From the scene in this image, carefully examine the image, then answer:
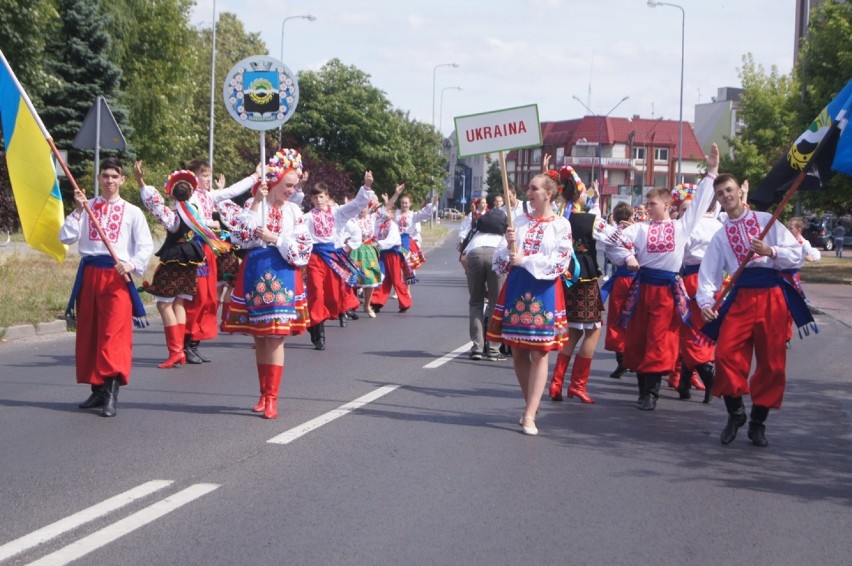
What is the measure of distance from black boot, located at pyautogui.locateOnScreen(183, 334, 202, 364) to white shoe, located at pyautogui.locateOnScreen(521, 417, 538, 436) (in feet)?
15.3

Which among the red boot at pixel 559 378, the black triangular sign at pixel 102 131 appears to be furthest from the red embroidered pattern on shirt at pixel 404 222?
the red boot at pixel 559 378

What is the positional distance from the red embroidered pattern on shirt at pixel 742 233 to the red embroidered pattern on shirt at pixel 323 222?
6.30 metres

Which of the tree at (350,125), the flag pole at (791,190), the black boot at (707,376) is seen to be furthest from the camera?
the tree at (350,125)

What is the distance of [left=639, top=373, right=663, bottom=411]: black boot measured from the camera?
31.4 feet

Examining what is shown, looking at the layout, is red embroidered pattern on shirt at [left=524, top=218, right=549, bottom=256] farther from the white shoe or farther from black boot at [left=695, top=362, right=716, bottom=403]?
black boot at [left=695, top=362, right=716, bottom=403]

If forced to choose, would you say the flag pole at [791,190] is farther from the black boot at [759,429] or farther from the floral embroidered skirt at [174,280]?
the floral embroidered skirt at [174,280]

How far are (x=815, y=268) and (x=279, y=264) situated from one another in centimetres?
3504

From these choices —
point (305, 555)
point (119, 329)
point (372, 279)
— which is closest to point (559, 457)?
point (305, 555)

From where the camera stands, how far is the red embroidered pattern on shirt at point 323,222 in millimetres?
13508

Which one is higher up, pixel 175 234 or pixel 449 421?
pixel 175 234

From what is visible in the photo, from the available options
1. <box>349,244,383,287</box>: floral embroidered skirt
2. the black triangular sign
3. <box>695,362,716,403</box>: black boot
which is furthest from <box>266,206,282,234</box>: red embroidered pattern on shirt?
<box>349,244,383,287</box>: floral embroidered skirt

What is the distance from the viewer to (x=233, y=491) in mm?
6219

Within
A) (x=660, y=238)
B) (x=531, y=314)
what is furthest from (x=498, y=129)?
(x=660, y=238)

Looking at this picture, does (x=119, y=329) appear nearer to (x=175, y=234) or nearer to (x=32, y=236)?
(x=32, y=236)
